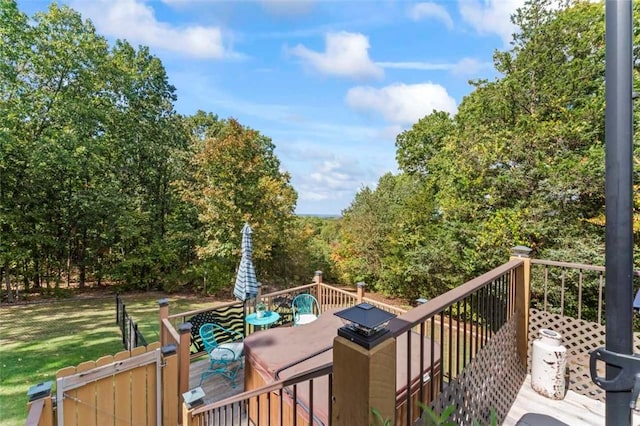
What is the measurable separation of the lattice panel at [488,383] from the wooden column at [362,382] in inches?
27.9

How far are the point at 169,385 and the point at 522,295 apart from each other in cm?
449

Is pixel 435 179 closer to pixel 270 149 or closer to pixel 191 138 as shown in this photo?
pixel 270 149

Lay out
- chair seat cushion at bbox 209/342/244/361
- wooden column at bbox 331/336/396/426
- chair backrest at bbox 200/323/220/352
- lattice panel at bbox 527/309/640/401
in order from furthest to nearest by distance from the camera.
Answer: chair backrest at bbox 200/323/220/352 < chair seat cushion at bbox 209/342/244/361 < lattice panel at bbox 527/309/640/401 < wooden column at bbox 331/336/396/426

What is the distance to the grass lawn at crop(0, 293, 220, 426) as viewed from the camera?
5109 millimetres

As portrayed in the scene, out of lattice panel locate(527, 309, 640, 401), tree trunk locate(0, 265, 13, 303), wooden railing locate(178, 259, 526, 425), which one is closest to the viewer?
wooden railing locate(178, 259, 526, 425)

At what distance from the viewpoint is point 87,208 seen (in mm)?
11281

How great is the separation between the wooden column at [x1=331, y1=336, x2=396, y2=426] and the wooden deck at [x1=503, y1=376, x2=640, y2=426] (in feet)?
7.29

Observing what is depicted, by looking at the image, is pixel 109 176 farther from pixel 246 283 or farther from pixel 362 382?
pixel 362 382

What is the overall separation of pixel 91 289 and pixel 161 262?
10.1ft

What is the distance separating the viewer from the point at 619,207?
1.26 m

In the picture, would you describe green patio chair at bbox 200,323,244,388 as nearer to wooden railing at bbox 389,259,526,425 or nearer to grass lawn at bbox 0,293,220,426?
grass lawn at bbox 0,293,220,426

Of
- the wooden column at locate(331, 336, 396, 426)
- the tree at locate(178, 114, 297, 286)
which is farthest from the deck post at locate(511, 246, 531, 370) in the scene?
the tree at locate(178, 114, 297, 286)

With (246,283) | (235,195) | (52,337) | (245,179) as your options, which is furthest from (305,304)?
(52,337)

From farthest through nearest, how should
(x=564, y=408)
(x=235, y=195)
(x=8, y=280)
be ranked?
(x=235, y=195) → (x=8, y=280) → (x=564, y=408)
